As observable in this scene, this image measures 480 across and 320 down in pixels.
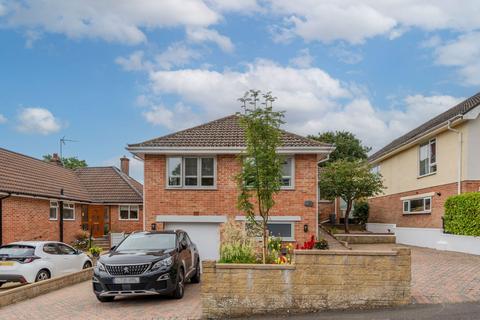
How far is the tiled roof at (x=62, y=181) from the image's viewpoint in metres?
23.2

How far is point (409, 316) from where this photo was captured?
880cm

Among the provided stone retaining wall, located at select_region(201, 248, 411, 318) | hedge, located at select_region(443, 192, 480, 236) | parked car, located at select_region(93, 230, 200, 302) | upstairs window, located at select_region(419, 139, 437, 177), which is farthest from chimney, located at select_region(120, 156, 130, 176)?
stone retaining wall, located at select_region(201, 248, 411, 318)

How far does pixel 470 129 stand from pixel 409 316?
1323cm

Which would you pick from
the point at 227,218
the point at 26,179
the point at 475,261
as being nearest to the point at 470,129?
the point at 475,261

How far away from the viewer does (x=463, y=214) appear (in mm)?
18203

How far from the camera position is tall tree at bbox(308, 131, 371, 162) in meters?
47.8

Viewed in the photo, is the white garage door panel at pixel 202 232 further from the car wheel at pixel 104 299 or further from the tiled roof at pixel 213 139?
the car wheel at pixel 104 299

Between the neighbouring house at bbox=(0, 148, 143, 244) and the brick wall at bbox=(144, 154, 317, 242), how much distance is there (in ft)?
22.9

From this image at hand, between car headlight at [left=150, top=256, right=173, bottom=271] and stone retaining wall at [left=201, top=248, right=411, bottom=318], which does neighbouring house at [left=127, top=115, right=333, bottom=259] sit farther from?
stone retaining wall at [left=201, top=248, right=411, bottom=318]

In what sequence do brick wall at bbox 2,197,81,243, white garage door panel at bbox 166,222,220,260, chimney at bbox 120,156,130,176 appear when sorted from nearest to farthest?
white garage door panel at bbox 166,222,220,260 → brick wall at bbox 2,197,81,243 → chimney at bbox 120,156,130,176

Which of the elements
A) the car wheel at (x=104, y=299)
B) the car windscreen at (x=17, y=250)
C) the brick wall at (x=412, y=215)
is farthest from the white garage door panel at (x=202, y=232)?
the brick wall at (x=412, y=215)

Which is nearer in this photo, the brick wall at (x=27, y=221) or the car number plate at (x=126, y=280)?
the car number plate at (x=126, y=280)

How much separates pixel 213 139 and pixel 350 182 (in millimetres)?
10289

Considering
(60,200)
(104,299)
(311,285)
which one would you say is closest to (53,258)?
(104,299)
